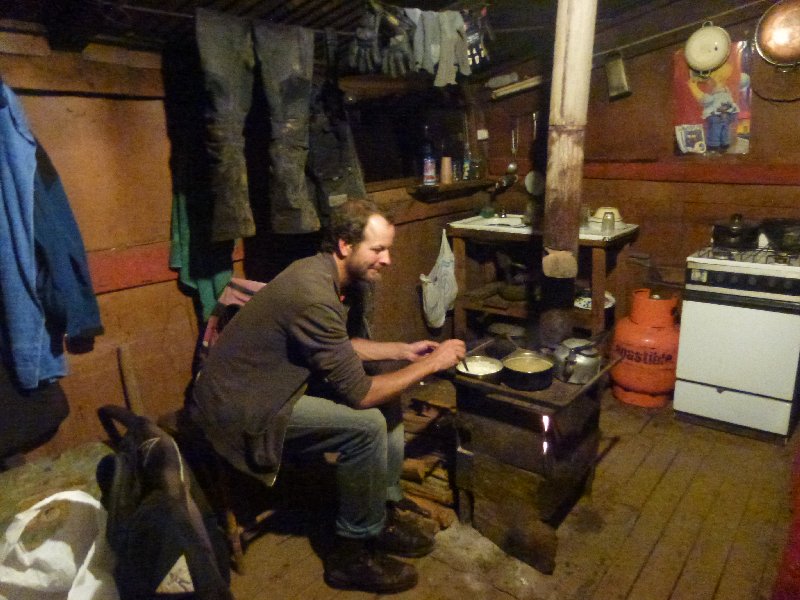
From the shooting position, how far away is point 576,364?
240cm

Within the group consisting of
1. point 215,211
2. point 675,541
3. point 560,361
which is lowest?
point 675,541

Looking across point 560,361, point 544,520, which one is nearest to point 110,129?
point 560,361

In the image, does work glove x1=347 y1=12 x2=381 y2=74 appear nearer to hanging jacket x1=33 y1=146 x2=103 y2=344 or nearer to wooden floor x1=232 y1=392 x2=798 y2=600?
hanging jacket x1=33 y1=146 x2=103 y2=344

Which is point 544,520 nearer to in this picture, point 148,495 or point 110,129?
point 148,495

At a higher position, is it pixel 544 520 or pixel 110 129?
pixel 110 129

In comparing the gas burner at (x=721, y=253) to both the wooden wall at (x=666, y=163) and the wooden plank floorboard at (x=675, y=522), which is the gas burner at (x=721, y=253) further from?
the wooden plank floorboard at (x=675, y=522)

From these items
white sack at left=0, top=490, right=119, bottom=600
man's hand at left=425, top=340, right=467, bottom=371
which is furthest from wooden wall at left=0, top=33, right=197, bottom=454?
man's hand at left=425, top=340, right=467, bottom=371

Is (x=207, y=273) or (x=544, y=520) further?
(x=207, y=273)

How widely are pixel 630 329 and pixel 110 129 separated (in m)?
3.30

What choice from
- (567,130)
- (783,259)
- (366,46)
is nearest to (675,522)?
(783,259)

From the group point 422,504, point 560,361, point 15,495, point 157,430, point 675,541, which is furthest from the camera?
point 422,504

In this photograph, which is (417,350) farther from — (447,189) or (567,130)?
(447,189)

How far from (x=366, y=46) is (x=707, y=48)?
2277 millimetres

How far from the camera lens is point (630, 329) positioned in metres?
3.90
